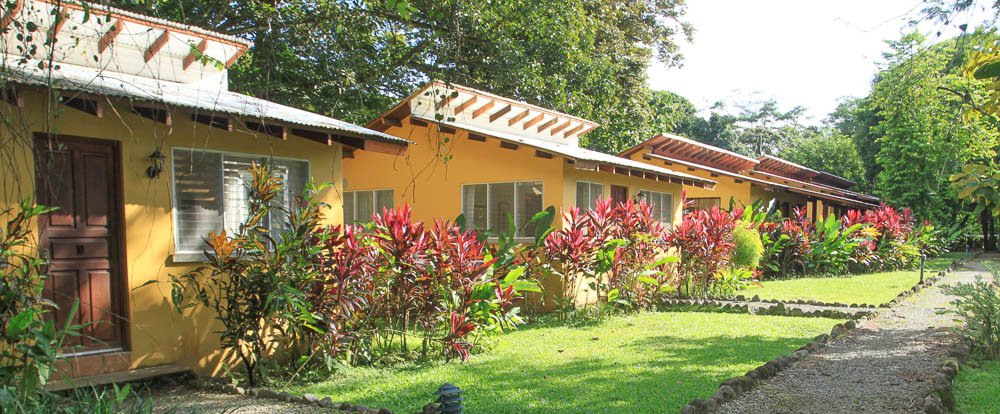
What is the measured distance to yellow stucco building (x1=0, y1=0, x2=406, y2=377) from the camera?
582 cm

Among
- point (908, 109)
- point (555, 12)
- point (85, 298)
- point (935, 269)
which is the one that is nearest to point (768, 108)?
point (935, 269)

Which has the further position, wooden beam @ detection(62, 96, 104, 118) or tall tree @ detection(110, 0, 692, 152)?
tall tree @ detection(110, 0, 692, 152)

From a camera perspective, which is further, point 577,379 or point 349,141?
point 349,141

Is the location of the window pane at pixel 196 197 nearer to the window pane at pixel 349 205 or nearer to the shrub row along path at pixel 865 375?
the shrub row along path at pixel 865 375

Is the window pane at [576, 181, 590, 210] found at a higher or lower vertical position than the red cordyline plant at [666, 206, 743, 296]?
higher

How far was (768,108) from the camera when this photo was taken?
68.6 meters

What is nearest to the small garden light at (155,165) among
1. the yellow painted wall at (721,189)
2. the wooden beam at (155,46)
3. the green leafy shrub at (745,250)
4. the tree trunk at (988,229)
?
the wooden beam at (155,46)

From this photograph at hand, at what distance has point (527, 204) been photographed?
478 inches

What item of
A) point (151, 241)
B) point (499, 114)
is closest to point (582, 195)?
point (499, 114)

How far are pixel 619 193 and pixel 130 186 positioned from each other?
9.41 meters

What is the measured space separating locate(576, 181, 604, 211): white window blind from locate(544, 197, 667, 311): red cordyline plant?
0.72 metres

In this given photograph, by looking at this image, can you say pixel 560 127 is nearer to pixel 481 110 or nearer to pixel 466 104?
pixel 481 110

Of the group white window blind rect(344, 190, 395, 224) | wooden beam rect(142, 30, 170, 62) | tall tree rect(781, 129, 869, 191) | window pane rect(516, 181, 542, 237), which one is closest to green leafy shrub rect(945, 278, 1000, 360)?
window pane rect(516, 181, 542, 237)

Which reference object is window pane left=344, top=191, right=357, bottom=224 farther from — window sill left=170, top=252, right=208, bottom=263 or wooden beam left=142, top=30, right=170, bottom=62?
window sill left=170, top=252, right=208, bottom=263
